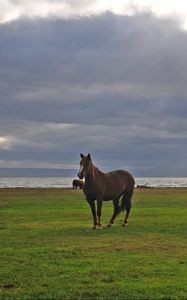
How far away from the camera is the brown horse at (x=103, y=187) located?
19359mm

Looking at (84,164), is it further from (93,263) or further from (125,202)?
(93,263)

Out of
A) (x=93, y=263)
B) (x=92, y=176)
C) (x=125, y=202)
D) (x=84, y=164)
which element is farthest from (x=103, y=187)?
(x=93, y=263)

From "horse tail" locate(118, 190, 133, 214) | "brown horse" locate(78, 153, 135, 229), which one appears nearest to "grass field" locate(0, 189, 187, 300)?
"brown horse" locate(78, 153, 135, 229)

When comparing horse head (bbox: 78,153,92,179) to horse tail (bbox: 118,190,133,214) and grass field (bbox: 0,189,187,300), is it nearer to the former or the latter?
grass field (bbox: 0,189,187,300)

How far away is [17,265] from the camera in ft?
38.2

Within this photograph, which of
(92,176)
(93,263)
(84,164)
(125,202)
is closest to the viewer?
(93,263)

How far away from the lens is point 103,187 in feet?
65.7

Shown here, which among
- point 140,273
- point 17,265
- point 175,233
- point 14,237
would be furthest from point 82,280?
point 175,233

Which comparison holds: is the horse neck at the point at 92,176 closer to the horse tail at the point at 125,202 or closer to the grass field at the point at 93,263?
the grass field at the point at 93,263

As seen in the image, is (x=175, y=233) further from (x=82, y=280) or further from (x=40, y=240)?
(x=82, y=280)

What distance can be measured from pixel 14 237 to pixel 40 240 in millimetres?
1322

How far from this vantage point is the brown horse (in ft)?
63.5

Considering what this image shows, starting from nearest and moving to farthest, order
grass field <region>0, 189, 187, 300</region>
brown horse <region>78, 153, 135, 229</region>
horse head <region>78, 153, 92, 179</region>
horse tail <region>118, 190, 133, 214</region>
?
grass field <region>0, 189, 187, 300</region>, horse head <region>78, 153, 92, 179</region>, brown horse <region>78, 153, 135, 229</region>, horse tail <region>118, 190, 133, 214</region>

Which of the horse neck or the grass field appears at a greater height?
the horse neck
